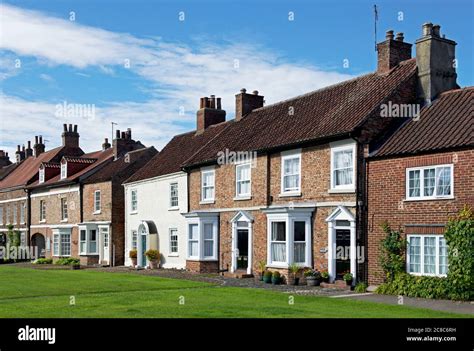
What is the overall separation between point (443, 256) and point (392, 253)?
1.98m

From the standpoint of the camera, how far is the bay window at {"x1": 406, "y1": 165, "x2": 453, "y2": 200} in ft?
69.6

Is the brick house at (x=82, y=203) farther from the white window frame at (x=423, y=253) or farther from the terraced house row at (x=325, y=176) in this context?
the white window frame at (x=423, y=253)

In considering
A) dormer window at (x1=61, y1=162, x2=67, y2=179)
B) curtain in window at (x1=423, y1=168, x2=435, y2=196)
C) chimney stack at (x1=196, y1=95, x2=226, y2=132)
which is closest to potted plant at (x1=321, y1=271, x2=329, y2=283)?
curtain in window at (x1=423, y1=168, x2=435, y2=196)

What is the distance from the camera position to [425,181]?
21938 millimetres

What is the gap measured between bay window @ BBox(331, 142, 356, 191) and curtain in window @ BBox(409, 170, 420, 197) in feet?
8.27

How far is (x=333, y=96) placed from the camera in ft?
98.0

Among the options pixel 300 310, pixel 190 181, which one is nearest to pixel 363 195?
pixel 300 310

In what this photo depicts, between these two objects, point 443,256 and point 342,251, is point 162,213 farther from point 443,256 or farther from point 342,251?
point 443,256

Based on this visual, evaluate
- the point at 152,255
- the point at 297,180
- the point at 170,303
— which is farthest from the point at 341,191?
the point at 152,255

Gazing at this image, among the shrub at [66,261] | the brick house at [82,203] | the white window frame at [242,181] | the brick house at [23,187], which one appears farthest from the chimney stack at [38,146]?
the white window frame at [242,181]

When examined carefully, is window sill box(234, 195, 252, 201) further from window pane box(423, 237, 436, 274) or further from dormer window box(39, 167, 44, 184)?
dormer window box(39, 167, 44, 184)

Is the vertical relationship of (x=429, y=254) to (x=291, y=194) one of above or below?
below
